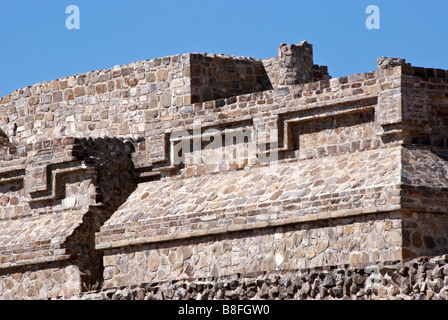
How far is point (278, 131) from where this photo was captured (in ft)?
65.4

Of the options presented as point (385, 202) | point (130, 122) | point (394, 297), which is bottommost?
point (394, 297)

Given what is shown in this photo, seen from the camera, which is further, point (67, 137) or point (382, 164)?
point (67, 137)

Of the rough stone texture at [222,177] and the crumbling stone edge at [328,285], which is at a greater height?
the rough stone texture at [222,177]

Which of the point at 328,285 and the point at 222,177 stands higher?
the point at 222,177

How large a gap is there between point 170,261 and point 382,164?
364cm

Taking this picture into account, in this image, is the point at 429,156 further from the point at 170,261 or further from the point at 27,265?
the point at 27,265

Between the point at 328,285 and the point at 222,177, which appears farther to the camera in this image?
the point at 222,177

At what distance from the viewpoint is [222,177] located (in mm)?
20453

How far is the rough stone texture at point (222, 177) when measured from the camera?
17719 millimetres

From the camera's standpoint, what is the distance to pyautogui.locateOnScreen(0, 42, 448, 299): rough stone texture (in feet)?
58.1

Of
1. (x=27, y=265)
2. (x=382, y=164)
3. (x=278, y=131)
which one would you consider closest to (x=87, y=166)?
(x=27, y=265)

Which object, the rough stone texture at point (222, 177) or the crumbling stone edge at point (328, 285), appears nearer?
the crumbling stone edge at point (328, 285)

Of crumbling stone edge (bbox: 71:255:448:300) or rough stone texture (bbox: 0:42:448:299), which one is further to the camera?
rough stone texture (bbox: 0:42:448:299)

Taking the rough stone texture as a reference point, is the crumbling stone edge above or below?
below
